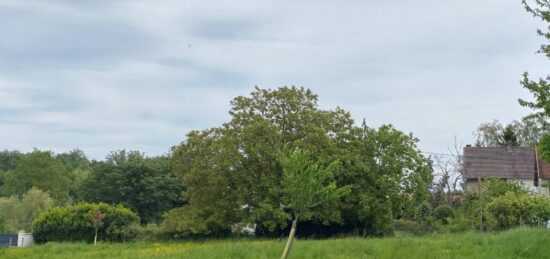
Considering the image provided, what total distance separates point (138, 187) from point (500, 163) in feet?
107

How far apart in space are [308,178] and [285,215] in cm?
1535

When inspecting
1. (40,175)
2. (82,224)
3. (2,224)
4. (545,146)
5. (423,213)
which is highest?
(40,175)

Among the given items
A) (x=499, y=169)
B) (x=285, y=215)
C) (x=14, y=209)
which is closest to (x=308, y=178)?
(x=285, y=215)

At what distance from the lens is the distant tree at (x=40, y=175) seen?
83.7 m

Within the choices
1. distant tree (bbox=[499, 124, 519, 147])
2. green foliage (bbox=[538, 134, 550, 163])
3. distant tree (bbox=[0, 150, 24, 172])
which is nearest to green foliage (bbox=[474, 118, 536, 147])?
distant tree (bbox=[499, 124, 519, 147])

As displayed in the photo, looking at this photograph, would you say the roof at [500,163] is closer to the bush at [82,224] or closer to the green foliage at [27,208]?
the bush at [82,224]

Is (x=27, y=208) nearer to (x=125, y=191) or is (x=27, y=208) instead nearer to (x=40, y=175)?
(x=125, y=191)

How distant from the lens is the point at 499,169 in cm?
5012

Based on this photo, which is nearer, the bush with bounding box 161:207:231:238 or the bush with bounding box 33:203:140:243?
the bush with bounding box 161:207:231:238

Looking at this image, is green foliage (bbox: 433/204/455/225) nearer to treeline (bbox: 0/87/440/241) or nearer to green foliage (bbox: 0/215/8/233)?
treeline (bbox: 0/87/440/241)

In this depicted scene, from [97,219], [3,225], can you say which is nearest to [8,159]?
[3,225]

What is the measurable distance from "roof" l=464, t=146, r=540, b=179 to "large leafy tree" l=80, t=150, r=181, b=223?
26950mm

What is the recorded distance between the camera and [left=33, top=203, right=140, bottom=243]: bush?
1479 inches

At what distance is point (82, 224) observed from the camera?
3797cm
